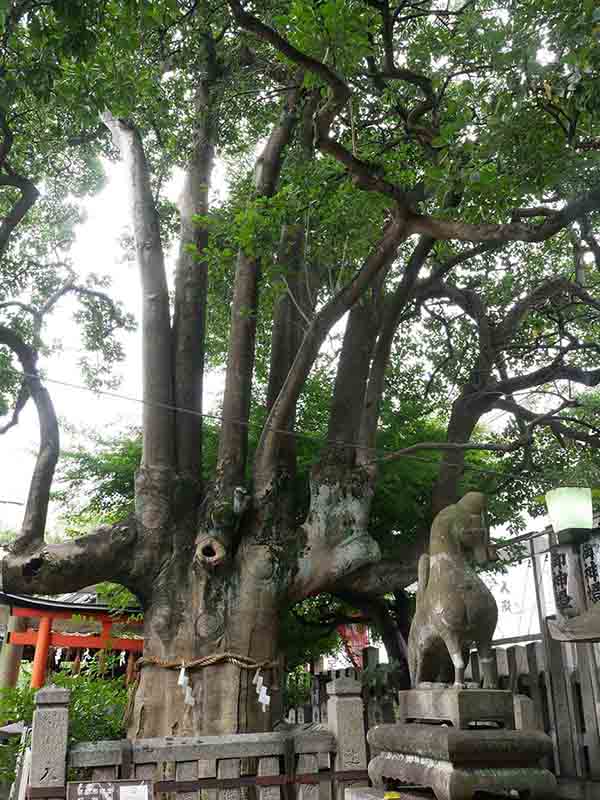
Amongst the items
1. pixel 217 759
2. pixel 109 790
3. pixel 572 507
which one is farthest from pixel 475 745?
pixel 109 790

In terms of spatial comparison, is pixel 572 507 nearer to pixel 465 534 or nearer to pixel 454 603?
pixel 465 534

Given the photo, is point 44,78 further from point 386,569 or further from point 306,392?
point 306,392

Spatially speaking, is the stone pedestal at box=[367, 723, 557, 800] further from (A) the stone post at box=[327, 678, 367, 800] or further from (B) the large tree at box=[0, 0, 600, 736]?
(B) the large tree at box=[0, 0, 600, 736]

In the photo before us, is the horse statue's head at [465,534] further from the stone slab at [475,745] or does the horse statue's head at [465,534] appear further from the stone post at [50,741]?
the stone post at [50,741]

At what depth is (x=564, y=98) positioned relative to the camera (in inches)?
211

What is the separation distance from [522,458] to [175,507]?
547 centimetres

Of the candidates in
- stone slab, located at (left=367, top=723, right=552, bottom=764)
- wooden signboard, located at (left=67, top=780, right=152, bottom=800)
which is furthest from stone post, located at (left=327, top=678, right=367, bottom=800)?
wooden signboard, located at (left=67, top=780, right=152, bottom=800)

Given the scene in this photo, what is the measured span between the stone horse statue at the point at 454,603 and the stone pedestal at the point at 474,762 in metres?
0.38

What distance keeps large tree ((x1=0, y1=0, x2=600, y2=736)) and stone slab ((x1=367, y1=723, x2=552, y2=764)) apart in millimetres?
3067

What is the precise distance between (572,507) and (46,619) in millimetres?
11615

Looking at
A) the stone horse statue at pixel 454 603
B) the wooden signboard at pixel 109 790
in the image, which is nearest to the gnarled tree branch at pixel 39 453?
the wooden signboard at pixel 109 790

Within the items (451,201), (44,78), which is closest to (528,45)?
(451,201)

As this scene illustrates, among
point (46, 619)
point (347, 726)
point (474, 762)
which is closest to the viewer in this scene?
point (474, 762)

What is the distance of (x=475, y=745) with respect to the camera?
13.9 ft
